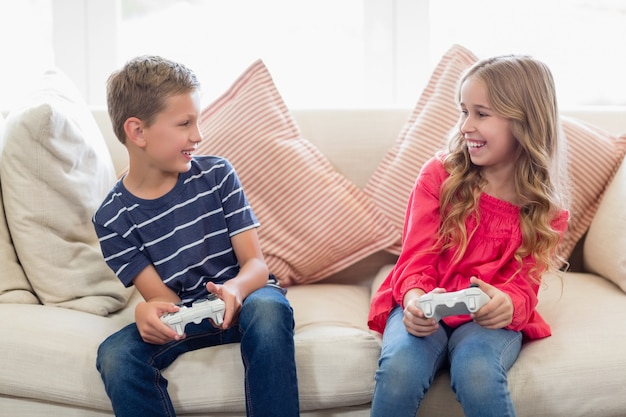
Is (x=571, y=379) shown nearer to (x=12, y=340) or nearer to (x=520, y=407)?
(x=520, y=407)

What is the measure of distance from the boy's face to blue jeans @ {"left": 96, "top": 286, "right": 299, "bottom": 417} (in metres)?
0.36

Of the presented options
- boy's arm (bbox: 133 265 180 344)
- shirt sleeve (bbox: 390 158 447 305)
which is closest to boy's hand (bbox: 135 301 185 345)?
boy's arm (bbox: 133 265 180 344)

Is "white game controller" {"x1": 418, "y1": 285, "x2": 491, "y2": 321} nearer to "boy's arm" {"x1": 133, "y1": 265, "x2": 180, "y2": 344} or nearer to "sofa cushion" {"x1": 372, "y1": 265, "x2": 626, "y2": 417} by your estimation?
"sofa cushion" {"x1": 372, "y1": 265, "x2": 626, "y2": 417}

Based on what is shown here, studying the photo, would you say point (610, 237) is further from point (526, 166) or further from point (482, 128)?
point (482, 128)

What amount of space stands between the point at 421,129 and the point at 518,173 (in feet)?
1.80

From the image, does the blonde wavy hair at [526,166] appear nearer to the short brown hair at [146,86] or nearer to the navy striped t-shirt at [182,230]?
the navy striped t-shirt at [182,230]

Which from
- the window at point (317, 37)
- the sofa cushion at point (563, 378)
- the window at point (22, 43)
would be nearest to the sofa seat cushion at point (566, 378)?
the sofa cushion at point (563, 378)

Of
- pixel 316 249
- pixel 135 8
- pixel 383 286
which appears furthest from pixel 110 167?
pixel 135 8

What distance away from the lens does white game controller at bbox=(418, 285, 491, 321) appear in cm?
152

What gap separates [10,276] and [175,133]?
53 centimetres

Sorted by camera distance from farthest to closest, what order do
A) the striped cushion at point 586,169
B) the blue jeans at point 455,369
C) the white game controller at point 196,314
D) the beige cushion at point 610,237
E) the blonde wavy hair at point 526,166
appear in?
the striped cushion at point 586,169 < the beige cushion at point 610,237 < the blonde wavy hair at point 526,166 < the white game controller at point 196,314 < the blue jeans at point 455,369

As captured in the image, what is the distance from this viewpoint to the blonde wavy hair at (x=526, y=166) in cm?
171

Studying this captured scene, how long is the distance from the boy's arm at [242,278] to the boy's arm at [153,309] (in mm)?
99

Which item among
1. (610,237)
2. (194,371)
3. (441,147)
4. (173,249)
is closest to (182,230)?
(173,249)
